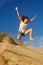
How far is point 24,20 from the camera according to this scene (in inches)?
614

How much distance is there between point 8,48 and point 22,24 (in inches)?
142

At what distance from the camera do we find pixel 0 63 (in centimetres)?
1016

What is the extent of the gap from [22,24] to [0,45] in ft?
10.3

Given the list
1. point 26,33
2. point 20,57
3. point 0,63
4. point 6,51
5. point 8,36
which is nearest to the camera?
point 0,63

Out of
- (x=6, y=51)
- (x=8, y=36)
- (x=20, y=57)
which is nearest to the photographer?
(x=20, y=57)

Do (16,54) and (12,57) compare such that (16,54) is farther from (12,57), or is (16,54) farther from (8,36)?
(8,36)

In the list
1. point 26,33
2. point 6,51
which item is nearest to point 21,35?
point 26,33

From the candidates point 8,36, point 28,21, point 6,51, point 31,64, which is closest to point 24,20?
point 28,21

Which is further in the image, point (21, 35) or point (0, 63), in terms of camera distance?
point (21, 35)

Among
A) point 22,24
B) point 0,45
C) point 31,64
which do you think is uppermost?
point 22,24

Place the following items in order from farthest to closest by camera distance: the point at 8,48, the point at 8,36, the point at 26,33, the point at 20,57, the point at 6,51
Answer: the point at 8,36
the point at 26,33
the point at 8,48
the point at 6,51
the point at 20,57

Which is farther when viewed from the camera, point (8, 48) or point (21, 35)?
point (21, 35)

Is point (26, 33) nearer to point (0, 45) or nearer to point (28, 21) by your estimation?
point (28, 21)

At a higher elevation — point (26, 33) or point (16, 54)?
point (26, 33)
